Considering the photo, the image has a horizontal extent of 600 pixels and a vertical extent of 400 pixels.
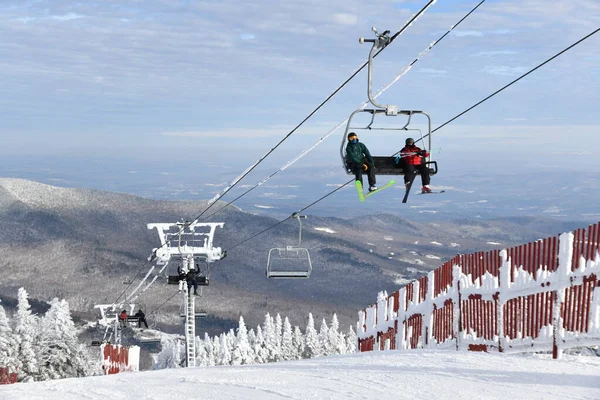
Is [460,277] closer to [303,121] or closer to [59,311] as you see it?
[303,121]

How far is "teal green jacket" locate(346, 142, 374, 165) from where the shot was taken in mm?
15523

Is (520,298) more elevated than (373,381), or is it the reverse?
(520,298)

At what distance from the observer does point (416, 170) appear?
53.0 ft

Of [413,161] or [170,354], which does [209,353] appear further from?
[413,161]

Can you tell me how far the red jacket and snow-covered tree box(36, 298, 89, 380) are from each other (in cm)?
3208

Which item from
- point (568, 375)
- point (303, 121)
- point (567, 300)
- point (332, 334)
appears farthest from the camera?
point (332, 334)

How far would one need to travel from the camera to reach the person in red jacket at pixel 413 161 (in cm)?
1600

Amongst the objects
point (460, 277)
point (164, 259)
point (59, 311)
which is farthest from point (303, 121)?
point (59, 311)

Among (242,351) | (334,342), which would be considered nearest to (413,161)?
(242,351)

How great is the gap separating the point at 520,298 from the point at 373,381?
11.6 ft

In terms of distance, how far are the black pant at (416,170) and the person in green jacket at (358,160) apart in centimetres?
70

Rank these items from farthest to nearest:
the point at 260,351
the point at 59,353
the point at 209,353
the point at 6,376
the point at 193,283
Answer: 1. the point at 260,351
2. the point at 209,353
3. the point at 59,353
4. the point at 6,376
5. the point at 193,283

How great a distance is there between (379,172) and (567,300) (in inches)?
206

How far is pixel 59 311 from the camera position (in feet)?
162
